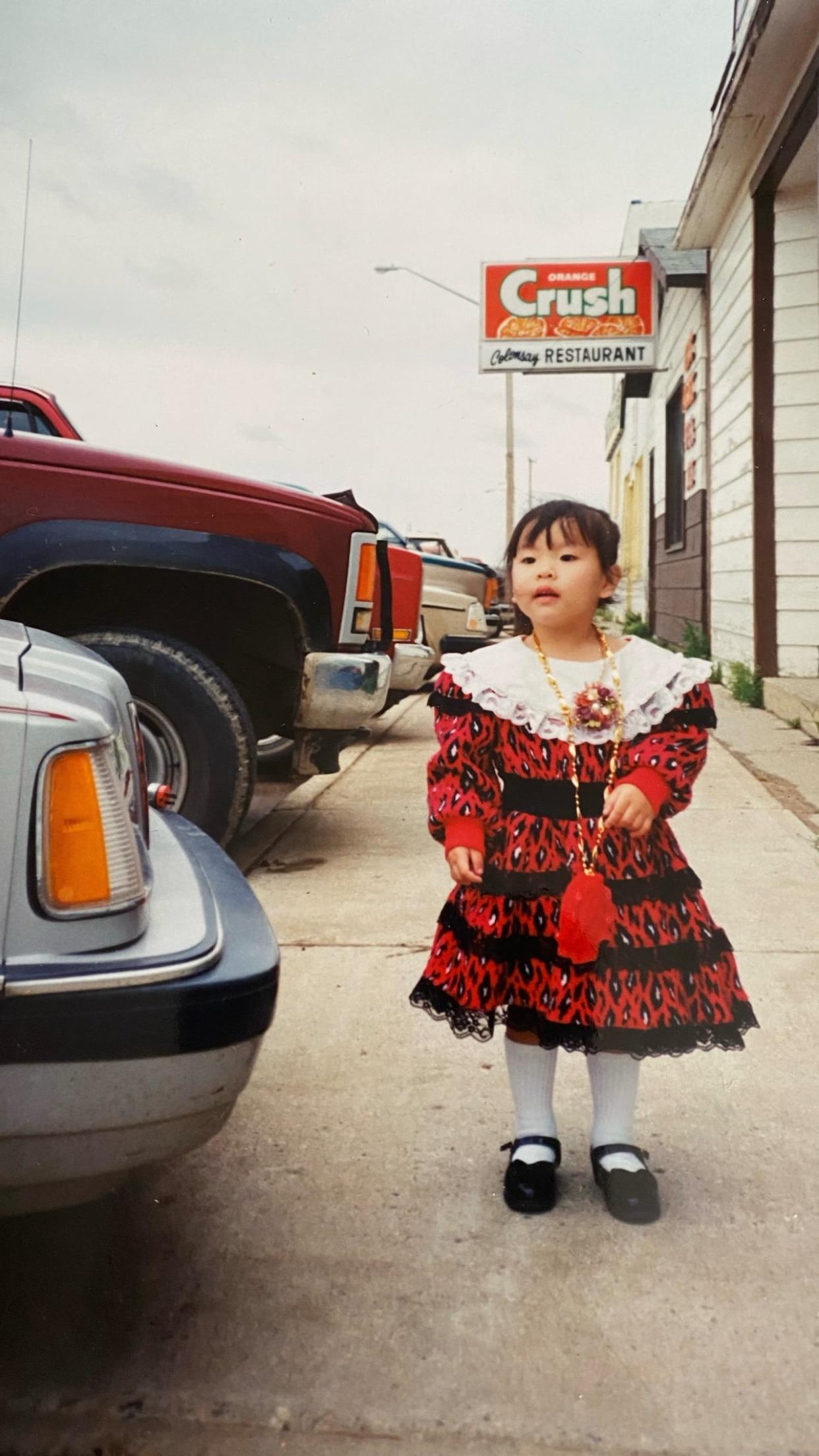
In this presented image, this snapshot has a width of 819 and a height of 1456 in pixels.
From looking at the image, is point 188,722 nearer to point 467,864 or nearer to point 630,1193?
point 467,864

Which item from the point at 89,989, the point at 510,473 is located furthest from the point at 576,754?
the point at 510,473

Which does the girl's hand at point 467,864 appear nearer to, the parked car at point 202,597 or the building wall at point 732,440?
the parked car at point 202,597

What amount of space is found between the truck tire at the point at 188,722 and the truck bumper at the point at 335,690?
1.05 ft

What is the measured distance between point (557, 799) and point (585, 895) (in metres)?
0.17

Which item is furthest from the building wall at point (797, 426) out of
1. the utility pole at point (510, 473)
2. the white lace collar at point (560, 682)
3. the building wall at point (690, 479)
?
the white lace collar at point (560, 682)

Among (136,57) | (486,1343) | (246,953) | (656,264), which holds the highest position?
(656,264)

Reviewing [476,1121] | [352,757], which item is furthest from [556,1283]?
[352,757]

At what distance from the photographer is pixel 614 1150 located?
2152mm

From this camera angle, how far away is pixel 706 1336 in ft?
5.79

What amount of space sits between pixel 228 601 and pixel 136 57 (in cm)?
169

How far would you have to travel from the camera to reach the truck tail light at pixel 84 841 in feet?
5.14

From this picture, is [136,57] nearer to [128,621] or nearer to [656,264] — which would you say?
[128,621]

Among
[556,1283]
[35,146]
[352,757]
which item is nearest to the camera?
[556,1283]

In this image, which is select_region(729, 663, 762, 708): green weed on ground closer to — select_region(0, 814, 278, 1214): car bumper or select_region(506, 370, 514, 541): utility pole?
select_region(506, 370, 514, 541): utility pole
